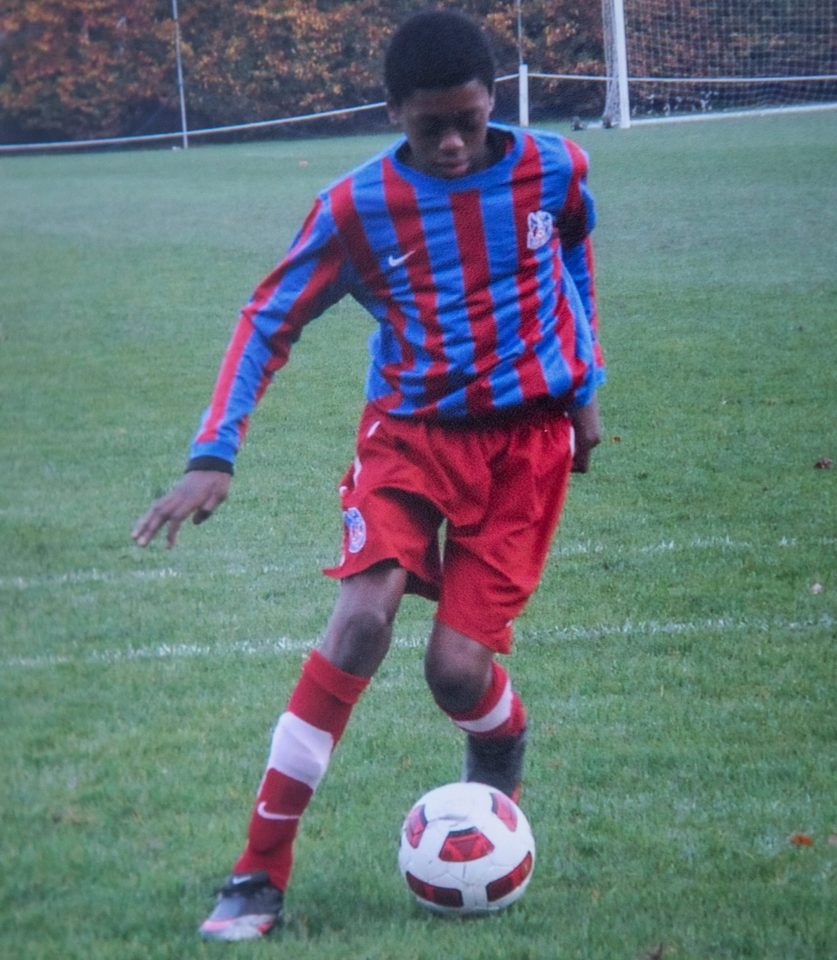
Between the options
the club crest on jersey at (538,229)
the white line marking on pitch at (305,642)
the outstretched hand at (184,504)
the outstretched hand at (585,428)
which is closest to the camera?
the outstretched hand at (184,504)

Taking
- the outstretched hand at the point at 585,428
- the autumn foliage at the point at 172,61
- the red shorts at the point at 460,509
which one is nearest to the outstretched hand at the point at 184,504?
the red shorts at the point at 460,509

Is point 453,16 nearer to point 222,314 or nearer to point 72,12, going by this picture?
point 222,314

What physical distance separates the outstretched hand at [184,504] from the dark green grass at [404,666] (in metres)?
0.81

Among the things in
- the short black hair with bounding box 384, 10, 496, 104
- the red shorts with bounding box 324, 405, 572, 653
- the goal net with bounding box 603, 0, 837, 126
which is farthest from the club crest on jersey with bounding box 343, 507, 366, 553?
the goal net with bounding box 603, 0, 837, 126

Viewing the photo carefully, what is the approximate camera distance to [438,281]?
3357 mm

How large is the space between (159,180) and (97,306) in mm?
14345

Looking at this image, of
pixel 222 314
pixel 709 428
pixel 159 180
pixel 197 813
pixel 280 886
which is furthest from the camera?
pixel 159 180

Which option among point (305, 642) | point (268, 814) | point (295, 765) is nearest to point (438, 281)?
point (295, 765)

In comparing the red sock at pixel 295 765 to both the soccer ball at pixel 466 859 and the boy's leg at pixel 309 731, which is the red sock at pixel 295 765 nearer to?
the boy's leg at pixel 309 731

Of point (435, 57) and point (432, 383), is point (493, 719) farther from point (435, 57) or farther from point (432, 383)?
point (435, 57)

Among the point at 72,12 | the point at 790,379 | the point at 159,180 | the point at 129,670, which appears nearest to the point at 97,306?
the point at 790,379

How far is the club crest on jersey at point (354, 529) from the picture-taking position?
3270 mm

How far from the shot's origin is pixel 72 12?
4703cm

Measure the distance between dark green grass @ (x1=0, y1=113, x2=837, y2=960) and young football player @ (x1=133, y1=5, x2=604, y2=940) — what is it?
39 centimetres
